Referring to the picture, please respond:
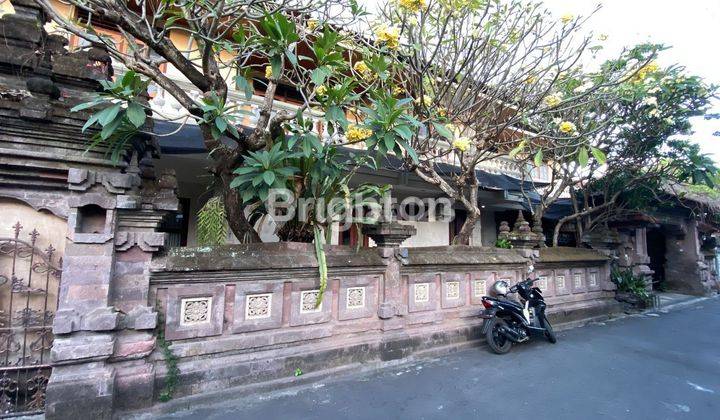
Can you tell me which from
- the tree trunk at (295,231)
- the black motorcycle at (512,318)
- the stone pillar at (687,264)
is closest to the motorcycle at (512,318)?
the black motorcycle at (512,318)

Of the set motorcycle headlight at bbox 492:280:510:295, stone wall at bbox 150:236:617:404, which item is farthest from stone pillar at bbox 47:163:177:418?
motorcycle headlight at bbox 492:280:510:295

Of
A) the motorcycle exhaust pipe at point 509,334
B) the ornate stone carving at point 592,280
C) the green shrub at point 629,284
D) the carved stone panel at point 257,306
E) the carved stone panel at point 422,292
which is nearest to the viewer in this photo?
the carved stone panel at point 257,306

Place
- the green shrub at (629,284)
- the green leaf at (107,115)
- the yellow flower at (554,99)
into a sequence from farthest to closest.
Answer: the green shrub at (629,284) < the yellow flower at (554,99) < the green leaf at (107,115)

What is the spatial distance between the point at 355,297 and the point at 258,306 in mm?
1123

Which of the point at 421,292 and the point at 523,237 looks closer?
the point at 421,292

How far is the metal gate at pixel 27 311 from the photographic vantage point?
106 inches

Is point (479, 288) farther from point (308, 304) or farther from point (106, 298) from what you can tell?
point (106, 298)

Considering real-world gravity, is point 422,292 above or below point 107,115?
below

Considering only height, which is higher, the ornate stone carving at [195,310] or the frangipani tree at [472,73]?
the frangipani tree at [472,73]

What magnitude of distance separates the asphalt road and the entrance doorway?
767 centimetres

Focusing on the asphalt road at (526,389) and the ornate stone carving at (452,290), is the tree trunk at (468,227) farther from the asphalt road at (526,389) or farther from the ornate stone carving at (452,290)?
the asphalt road at (526,389)

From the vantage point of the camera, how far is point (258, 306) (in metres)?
3.46

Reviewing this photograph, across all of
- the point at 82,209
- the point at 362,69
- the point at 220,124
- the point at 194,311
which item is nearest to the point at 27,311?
the point at 82,209

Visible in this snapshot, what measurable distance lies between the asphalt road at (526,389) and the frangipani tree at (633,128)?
10.1 feet
